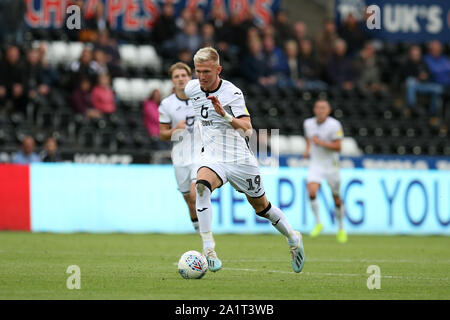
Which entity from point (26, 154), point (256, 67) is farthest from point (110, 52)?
point (26, 154)

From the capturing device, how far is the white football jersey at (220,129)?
1046 cm

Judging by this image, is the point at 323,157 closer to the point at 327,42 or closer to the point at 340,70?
the point at 340,70

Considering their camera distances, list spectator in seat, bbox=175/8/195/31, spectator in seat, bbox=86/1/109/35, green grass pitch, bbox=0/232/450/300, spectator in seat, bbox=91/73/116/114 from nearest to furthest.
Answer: green grass pitch, bbox=0/232/450/300 → spectator in seat, bbox=91/73/116/114 → spectator in seat, bbox=86/1/109/35 → spectator in seat, bbox=175/8/195/31

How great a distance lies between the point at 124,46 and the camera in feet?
79.9

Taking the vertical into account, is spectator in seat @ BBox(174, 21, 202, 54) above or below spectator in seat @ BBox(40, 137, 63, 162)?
above

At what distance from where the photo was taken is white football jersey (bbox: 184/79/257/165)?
34.3ft

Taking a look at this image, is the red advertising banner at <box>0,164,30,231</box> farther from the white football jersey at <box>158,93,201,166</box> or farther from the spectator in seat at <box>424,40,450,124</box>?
the spectator in seat at <box>424,40,450,124</box>

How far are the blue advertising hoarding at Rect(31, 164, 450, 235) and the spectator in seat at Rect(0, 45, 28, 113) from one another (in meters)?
2.64

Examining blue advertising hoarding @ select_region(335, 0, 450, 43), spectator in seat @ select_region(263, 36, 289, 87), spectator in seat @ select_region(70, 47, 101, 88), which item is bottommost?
spectator in seat @ select_region(70, 47, 101, 88)

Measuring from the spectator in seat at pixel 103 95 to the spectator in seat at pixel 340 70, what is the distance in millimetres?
6770

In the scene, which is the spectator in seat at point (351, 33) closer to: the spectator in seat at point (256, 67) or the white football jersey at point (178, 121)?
the spectator in seat at point (256, 67)

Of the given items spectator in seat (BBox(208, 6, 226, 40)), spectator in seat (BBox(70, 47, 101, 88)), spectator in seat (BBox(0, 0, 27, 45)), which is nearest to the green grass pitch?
spectator in seat (BBox(70, 47, 101, 88))

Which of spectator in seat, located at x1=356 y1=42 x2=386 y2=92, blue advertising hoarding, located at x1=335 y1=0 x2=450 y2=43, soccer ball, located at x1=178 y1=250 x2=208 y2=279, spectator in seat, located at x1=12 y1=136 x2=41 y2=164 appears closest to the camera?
soccer ball, located at x1=178 y1=250 x2=208 y2=279
